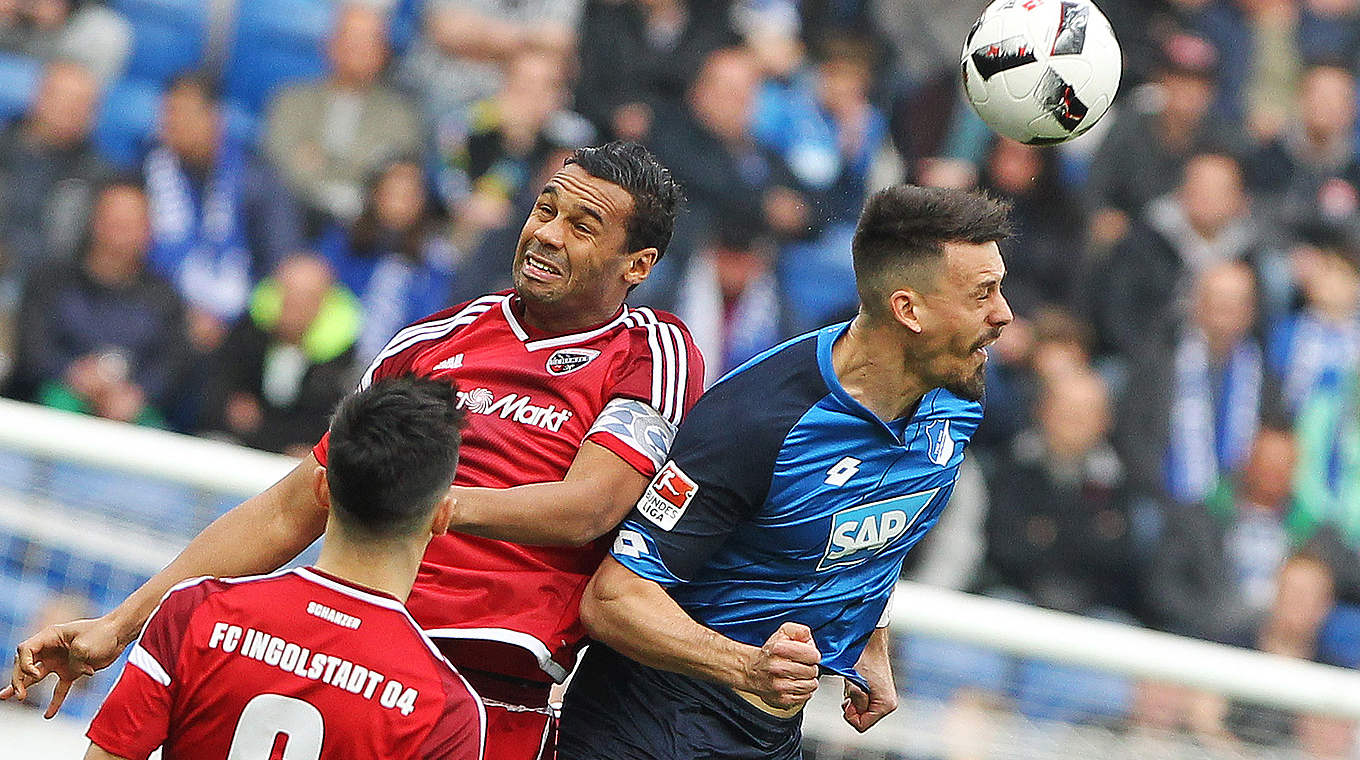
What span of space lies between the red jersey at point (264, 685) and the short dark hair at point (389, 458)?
158 mm

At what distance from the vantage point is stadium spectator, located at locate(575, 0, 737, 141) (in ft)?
27.9

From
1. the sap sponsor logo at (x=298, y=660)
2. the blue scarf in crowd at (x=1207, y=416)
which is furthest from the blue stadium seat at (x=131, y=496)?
the blue scarf in crowd at (x=1207, y=416)

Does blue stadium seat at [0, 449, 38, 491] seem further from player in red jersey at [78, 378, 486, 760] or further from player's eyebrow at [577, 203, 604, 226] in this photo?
player in red jersey at [78, 378, 486, 760]

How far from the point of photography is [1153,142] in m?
8.84

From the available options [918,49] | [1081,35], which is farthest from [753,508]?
[918,49]

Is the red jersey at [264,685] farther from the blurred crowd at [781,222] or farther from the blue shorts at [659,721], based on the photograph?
the blurred crowd at [781,222]

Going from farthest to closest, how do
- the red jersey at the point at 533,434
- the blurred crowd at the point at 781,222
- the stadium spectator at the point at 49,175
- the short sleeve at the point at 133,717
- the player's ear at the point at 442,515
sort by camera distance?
the stadium spectator at the point at 49,175
the blurred crowd at the point at 781,222
the red jersey at the point at 533,434
the player's ear at the point at 442,515
the short sleeve at the point at 133,717

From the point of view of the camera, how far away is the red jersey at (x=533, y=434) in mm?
3434

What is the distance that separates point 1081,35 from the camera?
13.8 ft

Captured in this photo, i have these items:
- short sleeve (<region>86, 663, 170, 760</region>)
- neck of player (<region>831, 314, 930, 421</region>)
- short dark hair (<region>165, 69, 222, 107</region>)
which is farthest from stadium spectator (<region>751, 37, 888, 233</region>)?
short sleeve (<region>86, 663, 170, 760</region>)

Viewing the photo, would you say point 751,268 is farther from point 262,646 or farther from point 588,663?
point 262,646

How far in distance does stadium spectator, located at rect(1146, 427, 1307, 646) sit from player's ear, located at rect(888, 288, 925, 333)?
4.84 m

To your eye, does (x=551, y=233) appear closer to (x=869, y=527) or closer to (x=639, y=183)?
(x=639, y=183)

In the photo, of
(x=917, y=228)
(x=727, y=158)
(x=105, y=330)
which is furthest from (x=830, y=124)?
(x=917, y=228)
